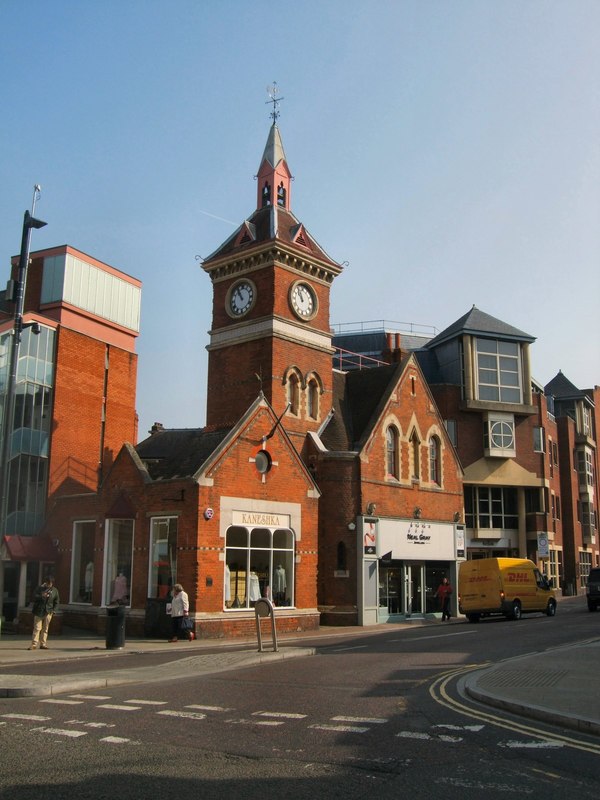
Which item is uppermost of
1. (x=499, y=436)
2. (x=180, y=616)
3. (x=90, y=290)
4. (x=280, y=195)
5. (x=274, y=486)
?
(x=280, y=195)

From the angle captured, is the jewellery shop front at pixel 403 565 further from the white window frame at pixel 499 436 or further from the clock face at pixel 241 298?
the white window frame at pixel 499 436

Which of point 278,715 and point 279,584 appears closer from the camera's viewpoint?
point 278,715

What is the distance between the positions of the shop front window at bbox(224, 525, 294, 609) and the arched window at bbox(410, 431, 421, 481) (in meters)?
9.33

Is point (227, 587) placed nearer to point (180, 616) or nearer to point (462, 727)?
point (180, 616)

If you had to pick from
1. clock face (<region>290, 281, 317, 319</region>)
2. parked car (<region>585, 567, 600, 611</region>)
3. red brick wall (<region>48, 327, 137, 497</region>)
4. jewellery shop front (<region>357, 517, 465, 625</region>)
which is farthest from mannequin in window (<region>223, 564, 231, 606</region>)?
parked car (<region>585, 567, 600, 611</region>)

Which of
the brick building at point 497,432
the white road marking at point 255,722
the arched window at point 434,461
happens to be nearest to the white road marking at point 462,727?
the white road marking at point 255,722

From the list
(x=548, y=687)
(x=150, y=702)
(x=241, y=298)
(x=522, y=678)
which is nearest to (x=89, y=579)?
(x=241, y=298)

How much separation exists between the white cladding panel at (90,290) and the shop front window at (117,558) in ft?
40.0

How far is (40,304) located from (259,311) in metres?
9.62

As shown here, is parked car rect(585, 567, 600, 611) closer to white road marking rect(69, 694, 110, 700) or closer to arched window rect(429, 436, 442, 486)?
arched window rect(429, 436, 442, 486)

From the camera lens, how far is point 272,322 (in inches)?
1267

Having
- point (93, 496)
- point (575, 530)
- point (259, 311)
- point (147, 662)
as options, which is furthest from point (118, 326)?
point (575, 530)

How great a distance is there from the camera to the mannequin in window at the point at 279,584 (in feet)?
87.9

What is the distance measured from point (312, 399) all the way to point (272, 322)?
149 inches
